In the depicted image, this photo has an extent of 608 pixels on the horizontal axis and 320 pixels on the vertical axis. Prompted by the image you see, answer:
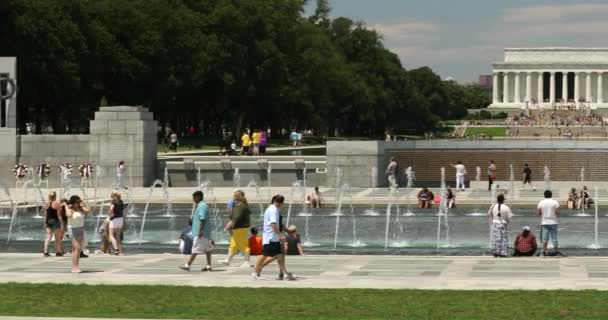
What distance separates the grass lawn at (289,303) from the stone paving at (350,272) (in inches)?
41.1

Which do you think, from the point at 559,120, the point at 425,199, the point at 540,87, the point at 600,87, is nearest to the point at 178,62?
the point at 425,199

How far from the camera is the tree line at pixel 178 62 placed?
76750 mm

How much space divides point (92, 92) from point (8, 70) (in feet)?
89.7

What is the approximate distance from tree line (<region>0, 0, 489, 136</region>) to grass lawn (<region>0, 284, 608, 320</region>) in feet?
182

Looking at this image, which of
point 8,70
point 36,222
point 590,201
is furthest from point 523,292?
point 8,70

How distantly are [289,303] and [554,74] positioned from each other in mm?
174661

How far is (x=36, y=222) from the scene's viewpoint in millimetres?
40125

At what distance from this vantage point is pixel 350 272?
25281mm

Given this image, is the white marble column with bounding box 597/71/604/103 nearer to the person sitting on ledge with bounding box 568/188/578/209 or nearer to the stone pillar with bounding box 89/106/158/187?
the stone pillar with bounding box 89/106/158/187

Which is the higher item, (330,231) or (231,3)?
(231,3)

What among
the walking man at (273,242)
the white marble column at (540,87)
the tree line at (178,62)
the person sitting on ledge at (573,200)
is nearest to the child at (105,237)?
the walking man at (273,242)

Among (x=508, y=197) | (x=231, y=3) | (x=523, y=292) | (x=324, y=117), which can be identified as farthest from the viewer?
(x=324, y=117)

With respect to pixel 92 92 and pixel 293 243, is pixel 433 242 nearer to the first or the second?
pixel 293 243

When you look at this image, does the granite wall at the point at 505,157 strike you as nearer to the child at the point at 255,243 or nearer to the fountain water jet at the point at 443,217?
the fountain water jet at the point at 443,217
